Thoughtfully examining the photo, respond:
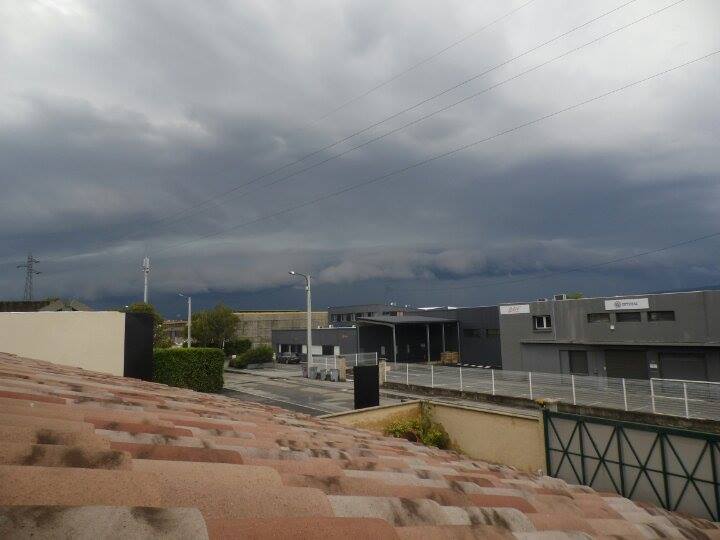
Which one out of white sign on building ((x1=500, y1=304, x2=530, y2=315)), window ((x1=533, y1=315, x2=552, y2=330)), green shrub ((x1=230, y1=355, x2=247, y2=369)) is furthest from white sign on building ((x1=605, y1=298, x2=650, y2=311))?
green shrub ((x1=230, y1=355, x2=247, y2=369))

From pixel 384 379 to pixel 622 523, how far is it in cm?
2914

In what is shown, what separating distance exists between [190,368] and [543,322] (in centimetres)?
2561

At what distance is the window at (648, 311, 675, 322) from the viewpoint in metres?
26.9


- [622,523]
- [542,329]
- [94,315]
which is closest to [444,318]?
[542,329]

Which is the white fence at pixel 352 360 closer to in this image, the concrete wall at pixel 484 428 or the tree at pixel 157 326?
the tree at pixel 157 326

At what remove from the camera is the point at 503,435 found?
14453 millimetres

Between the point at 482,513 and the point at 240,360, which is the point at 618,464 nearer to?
the point at 482,513

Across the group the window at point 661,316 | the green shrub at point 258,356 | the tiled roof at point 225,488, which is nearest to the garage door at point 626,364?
the window at point 661,316

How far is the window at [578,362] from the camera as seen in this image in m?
31.0

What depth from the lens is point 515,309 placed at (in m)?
35.2

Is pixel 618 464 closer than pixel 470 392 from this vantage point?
Yes

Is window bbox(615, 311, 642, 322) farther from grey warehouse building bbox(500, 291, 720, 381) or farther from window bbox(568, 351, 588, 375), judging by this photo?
window bbox(568, 351, 588, 375)

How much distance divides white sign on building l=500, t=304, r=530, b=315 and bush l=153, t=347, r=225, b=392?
22226 mm

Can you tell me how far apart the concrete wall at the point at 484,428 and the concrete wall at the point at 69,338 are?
7.63 meters
